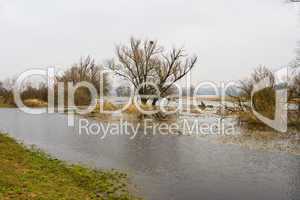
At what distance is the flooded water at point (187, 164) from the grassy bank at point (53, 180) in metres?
0.66

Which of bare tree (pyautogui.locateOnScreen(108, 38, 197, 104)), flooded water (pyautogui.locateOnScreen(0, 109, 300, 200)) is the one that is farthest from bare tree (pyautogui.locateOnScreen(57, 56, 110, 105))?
flooded water (pyautogui.locateOnScreen(0, 109, 300, 200))

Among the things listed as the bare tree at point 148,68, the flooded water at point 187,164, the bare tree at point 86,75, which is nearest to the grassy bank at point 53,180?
the flooded water at point 187,164

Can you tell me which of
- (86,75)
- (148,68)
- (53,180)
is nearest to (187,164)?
(53,180)

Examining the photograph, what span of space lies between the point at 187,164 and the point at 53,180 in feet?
14.2

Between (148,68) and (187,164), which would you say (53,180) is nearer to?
(187,164)

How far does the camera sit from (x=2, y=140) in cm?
1261

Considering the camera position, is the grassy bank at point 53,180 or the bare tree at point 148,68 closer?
the grassy bank at point 53,180

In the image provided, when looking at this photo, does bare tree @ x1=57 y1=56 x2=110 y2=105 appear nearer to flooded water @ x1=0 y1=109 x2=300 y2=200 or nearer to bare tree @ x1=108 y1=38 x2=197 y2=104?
bare tree @ x1=108 y1=38 x2=197 y2=104

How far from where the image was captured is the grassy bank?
627cm

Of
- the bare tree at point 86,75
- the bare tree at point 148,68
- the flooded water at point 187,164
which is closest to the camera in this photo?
the flooded water at point 187,164

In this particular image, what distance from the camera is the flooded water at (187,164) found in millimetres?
7188

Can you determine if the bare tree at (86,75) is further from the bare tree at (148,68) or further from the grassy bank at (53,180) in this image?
the grassy bank at (53,180)

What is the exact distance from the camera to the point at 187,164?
9.80 m

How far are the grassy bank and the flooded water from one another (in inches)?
26.0
